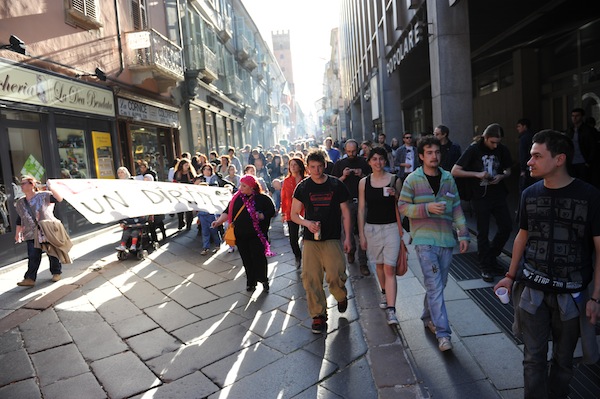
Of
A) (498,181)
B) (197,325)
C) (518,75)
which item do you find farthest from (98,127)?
(518,75)

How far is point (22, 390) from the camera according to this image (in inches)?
142

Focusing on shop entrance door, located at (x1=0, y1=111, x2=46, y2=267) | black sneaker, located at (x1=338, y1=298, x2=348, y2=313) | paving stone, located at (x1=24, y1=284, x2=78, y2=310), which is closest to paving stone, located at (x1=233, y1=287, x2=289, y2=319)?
black sneaker, located at (x1=338, y1=298, x2=348, y2=313)

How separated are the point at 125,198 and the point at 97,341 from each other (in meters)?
1.97

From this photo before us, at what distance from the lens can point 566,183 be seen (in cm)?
249

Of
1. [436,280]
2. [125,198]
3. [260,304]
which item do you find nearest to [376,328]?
[436,280]

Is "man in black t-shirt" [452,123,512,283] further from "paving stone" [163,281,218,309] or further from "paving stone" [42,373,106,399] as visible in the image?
"paving stone" [42,373,106,399]

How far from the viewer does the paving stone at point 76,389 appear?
3.48 m

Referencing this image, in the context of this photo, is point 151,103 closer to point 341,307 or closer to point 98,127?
point 98,127

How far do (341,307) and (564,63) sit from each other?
11.3 metres

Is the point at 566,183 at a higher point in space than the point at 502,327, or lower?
higher

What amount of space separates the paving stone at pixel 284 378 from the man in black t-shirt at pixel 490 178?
8.18 feet

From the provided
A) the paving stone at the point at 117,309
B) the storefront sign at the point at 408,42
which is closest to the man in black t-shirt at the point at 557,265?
the paving stone at the point at 117,309

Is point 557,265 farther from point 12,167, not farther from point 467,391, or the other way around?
point 12,167

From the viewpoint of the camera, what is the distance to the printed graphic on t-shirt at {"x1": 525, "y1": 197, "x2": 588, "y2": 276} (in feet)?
8.03
